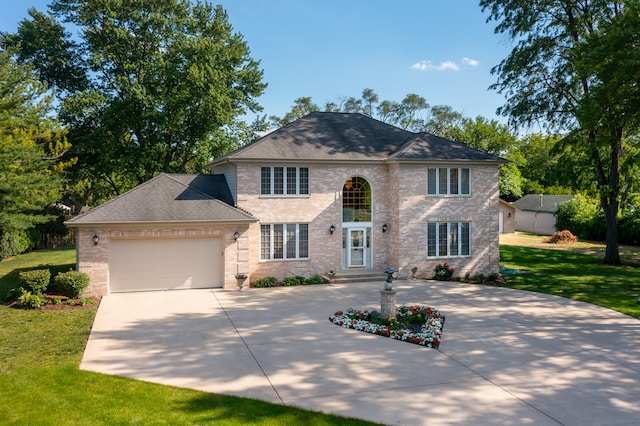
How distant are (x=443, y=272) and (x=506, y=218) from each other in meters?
27.4

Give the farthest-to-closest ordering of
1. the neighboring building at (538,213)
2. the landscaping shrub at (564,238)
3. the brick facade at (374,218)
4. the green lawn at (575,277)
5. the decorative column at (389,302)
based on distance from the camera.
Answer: the neighboring building at (538,213) < the landscaping shrub at (564,238) < the brick facade at (374,218) < the green lawn at (575,277) < the decorative column at (389,302)

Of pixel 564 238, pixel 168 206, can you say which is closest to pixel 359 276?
pixel 168 206

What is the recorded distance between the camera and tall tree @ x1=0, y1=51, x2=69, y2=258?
25500 millimetres

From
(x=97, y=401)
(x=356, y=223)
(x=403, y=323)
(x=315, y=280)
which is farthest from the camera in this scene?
(x=356, y=223)

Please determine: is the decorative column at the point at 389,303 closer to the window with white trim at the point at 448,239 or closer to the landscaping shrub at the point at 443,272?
the landscaping shrub at the point at 443,272

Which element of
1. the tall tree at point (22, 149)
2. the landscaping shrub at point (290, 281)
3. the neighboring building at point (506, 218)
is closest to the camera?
the landscaping shrub at point (290, 281)

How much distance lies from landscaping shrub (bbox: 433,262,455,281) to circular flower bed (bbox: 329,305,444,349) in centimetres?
687

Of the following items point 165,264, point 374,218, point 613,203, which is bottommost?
point 165,264

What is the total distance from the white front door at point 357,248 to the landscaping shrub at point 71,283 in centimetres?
1129

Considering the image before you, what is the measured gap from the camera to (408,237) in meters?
22.3

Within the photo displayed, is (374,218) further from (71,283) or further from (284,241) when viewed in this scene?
(71,283)

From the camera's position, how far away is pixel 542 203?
4909 cm

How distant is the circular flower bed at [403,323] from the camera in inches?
507

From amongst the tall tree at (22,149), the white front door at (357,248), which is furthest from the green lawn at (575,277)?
the tall tree at (22,149)
